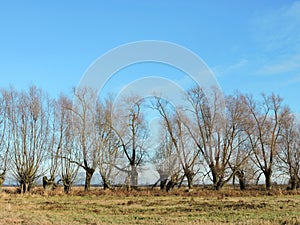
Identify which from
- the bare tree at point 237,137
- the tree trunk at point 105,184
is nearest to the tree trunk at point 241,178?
the bare tree at point 237,137

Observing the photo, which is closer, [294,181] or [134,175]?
[134,175]

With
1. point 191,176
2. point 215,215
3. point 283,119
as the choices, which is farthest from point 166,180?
point 215,215

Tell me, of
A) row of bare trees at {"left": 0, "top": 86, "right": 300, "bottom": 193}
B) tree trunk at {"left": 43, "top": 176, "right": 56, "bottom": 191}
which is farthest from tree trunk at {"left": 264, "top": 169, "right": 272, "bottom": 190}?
tree trunk at {"left": 43, "top": 176, "right": 56, "bottom": 191}

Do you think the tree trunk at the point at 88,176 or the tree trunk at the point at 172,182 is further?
the tree trunk at the point at 172,182

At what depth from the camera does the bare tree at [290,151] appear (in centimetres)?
4912

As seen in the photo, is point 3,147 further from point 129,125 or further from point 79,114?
point 129,125

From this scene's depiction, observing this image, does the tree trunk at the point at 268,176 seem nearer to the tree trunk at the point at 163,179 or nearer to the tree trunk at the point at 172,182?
the tree trunk at the point at 172,182

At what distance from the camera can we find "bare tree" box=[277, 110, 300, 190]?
161 ft

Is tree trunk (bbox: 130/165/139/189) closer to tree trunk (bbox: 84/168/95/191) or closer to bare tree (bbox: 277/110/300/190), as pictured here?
tree trunk (bbox: 84/168/95/191)

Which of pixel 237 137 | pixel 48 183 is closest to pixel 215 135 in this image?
pixel 237 137

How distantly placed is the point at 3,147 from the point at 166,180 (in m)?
18.7

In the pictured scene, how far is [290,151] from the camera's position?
50656 millimetres

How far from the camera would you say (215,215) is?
53.9 feet

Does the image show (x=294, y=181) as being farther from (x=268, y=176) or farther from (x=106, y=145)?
(x=106, y=145)
